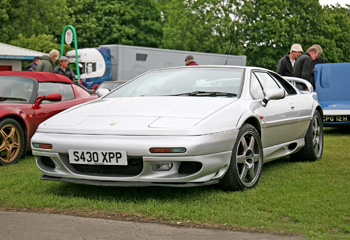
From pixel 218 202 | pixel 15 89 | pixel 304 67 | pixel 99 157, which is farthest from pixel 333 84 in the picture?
pixel 99 157

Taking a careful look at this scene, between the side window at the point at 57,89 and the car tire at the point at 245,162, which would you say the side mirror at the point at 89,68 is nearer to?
the side window at the point at 57,89

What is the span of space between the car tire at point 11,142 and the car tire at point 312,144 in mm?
3550

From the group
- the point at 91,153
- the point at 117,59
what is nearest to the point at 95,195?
the point at 91,153

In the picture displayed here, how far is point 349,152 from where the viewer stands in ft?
26.4

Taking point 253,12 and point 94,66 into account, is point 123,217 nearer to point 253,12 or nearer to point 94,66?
point 94,66

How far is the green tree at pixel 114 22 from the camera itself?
50.3 metres

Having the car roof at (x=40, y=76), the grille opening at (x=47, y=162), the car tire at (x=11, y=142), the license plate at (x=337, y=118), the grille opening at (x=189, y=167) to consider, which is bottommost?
the license plate at (x=337, y=118)

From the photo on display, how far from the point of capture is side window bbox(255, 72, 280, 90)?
20.4ft

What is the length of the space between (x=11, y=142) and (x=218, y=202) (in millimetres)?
3413

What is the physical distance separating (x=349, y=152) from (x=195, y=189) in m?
3.76

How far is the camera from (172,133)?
14.7 feet

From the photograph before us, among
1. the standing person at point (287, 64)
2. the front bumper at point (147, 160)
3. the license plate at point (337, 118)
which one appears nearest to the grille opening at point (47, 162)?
the front bumper at point (147, 160)

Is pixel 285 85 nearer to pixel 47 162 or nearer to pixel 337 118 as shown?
pixel 47 162

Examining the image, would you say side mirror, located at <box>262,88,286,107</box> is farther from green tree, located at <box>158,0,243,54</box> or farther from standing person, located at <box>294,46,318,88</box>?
green tree, located at <box>158,0,243,54</box>
